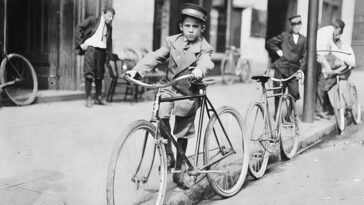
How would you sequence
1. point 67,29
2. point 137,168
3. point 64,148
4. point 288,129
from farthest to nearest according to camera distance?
point 67,29, point 288,129, point 64,148, point 137,168

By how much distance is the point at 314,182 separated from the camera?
206 inches

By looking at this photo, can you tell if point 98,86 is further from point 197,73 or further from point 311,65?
point 197,73

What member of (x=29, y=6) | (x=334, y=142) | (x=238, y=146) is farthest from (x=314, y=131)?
(x=29, y=6)

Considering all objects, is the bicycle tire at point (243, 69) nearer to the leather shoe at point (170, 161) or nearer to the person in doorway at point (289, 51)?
the person in doorway at point (289, 51)

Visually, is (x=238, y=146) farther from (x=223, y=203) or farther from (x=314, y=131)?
(x=314, y=131)

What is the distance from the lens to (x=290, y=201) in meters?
4.59

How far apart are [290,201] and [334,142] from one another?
11.2 ft

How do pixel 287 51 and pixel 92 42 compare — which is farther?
pixel 92 42

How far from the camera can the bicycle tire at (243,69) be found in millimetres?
Result: 15195

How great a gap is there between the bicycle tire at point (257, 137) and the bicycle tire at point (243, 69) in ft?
31.9

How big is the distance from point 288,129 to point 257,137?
3.84 feet

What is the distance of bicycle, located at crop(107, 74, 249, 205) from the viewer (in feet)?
11.7

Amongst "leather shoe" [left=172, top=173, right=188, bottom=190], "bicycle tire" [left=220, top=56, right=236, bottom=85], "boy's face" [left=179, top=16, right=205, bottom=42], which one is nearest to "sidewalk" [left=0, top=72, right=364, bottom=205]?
"leather shoe" [left=172, top=173, right=188, bottom=190]

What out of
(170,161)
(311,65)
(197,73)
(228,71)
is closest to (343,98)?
(311,65)
